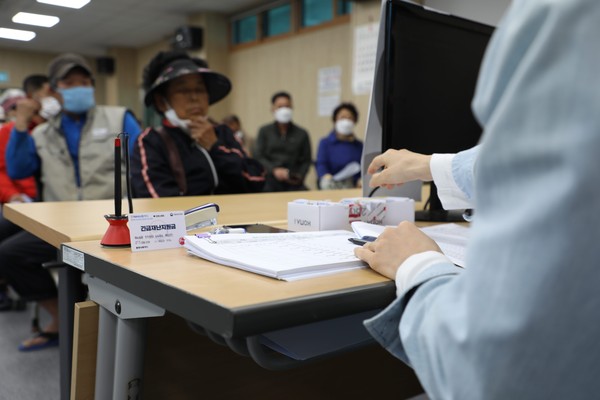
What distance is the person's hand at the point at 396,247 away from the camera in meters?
0.61

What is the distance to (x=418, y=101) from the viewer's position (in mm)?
1215

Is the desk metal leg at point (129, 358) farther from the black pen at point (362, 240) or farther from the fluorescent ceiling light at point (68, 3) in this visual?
the fluorescent ceiling light at point (68, 3)

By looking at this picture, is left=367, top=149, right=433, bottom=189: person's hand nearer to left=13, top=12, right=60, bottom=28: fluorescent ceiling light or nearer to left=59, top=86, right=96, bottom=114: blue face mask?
left=13, top=12, right=60, bottom=28: fluorescent ceiling light

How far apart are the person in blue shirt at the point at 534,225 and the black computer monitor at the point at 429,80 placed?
0.78 metres

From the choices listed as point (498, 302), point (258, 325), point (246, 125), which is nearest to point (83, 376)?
point (258, 325)

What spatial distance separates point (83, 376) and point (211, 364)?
13.8 inches

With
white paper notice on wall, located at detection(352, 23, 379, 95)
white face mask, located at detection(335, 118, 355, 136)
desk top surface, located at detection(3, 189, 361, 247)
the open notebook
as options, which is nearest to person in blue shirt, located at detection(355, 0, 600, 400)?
the open notebook

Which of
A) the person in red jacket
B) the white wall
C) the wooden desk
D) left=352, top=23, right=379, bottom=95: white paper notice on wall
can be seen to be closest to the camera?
the wooden desk

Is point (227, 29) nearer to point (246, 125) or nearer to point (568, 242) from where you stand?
point (246, 125)

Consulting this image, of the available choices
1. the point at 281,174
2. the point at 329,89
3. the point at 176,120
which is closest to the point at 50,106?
the point at 176,120

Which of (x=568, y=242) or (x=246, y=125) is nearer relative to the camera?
(x=568, y=242)

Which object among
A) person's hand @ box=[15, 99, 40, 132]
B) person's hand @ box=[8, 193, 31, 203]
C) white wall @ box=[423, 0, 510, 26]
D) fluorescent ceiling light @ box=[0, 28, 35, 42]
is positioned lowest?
person's hand @ box=[8, 193, 31, 203]

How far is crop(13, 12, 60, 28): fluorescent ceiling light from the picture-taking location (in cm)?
130

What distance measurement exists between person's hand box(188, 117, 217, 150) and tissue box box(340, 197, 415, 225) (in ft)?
3.22
